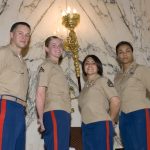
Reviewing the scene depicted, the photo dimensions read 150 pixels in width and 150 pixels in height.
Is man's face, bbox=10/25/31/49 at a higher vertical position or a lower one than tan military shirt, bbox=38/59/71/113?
higher

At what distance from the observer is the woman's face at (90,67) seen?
2.34 metres

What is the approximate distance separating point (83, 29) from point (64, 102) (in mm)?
1031

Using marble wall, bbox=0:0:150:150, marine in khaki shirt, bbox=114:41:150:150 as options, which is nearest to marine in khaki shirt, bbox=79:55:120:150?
marine in khaki shirt, bbox=114:41:150:150

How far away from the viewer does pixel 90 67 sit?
2338 millimetres

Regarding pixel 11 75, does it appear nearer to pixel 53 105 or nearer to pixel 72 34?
pixel 53 105

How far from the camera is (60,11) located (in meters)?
2.94

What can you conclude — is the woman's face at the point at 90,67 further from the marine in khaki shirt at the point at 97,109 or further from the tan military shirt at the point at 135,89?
the tan military shirt at the point at 135,89

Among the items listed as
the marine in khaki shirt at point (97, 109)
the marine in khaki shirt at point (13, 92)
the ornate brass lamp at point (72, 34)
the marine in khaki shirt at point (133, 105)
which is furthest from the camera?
the ornate brass lamp at point (72, 34)

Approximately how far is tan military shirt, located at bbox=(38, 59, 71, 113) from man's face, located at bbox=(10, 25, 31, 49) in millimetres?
199

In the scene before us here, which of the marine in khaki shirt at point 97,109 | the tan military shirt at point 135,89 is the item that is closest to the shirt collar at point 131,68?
the tan military shirt at point 135,89

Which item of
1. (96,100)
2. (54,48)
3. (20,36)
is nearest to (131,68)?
(96,100)

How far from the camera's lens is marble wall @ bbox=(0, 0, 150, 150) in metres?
2.72

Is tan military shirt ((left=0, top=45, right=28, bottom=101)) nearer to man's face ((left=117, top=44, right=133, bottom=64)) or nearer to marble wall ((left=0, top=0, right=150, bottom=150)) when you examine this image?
marble wall ((left=0, top=0, right=150, bottom=150))

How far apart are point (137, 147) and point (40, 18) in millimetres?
1310
